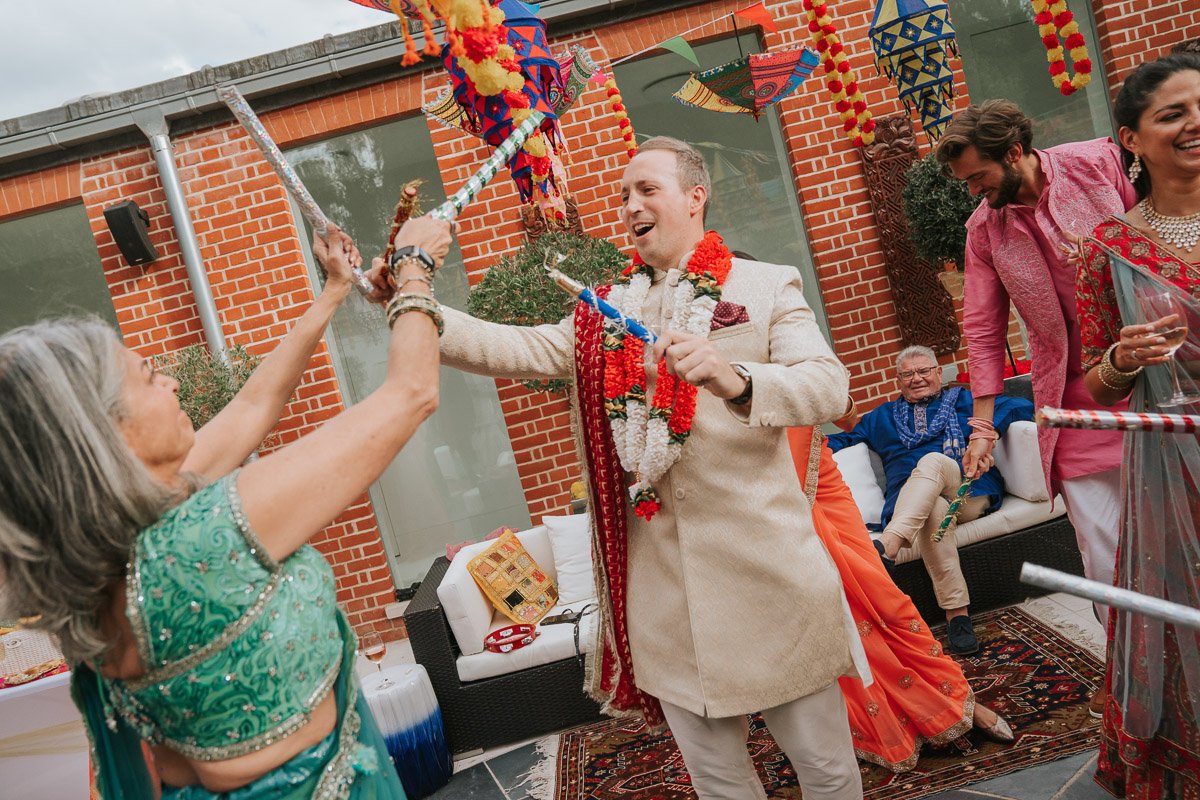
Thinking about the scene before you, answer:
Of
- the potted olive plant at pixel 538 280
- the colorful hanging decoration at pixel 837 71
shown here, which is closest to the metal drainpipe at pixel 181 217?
the potted olive plant at pixel 538 280

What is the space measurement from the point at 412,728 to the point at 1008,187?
9.90ft

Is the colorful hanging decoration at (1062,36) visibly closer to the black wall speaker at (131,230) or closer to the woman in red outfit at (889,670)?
the woman in red outfit at (889,670)

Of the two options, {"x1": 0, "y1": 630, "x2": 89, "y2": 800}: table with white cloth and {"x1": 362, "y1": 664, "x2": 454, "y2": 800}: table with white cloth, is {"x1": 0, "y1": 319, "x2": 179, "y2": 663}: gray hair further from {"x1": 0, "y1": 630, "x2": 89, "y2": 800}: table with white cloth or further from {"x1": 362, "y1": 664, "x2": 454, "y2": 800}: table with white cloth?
{"x1": 362, "y1": 664, "x2": 454, "y2": 800}: table with white cloth

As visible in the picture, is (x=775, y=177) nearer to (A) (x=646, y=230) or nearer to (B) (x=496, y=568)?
(B) (x=496, y=568)

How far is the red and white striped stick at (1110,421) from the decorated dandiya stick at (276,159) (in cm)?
125

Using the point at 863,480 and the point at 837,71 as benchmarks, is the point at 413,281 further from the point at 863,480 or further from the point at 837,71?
the point at 837,71

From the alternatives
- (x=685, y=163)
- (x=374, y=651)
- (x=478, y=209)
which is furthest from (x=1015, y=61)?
(x=374, y=651)

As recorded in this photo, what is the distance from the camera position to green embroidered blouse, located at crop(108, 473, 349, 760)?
4.18ft

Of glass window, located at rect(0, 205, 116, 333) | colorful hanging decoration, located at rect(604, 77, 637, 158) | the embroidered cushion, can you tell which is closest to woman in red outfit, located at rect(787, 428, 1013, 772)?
the embroidered cushion

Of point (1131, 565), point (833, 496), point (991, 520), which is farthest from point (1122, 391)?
point (991, 520)

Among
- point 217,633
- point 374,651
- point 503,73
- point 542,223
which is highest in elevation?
point 542,223

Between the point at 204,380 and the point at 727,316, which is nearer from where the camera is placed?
the point at 727,316

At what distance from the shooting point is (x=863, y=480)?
4.91 meters

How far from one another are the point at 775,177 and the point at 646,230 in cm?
453
